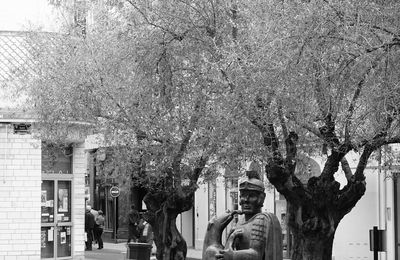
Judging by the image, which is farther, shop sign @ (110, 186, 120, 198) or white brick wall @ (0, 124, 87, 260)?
shop sign @ (110, 186, 120, 198)

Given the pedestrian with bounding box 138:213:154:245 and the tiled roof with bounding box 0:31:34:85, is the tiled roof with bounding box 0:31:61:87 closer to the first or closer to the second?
the tiled roof with bounding box 0:31:34:85

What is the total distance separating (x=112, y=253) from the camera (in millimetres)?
34219

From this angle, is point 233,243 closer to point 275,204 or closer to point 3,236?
point 3,236

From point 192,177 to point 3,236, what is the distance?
6223 mm

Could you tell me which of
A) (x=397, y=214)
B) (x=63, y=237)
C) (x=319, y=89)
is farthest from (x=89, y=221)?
(x=319, y=89)

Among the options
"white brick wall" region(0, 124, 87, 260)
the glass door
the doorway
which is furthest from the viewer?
the doorway

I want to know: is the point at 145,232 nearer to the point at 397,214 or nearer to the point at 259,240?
the point at 397,214

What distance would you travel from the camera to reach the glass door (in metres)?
26.5

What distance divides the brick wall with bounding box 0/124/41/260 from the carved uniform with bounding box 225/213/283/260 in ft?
53.6

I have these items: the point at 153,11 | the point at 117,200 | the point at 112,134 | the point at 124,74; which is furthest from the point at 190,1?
the point at 117,200

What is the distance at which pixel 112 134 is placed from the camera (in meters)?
21.5

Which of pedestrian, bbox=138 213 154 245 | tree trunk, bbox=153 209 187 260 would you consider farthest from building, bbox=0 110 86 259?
tree trunk, bbox=153 209 187 260

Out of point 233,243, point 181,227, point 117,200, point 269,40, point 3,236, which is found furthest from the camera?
point 117,200

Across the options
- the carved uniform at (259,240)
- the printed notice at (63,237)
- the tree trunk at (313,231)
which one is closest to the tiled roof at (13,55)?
the printed notice at (63,237)
